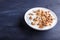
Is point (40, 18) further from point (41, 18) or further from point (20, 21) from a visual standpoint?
point (20, 21)

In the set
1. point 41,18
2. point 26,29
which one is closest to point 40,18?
point 41,18

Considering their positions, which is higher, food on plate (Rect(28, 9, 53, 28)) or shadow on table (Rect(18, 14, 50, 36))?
food on plate (Rect(28, 9, 53, 28))

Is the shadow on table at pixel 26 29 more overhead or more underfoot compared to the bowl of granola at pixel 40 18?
more underfoot

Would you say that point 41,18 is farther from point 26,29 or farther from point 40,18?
point 26,29

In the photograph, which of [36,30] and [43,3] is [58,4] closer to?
[43,3]

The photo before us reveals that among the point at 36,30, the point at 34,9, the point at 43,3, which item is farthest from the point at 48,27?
the point at 43,3

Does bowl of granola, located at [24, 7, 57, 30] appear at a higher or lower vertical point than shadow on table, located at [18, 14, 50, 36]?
higher

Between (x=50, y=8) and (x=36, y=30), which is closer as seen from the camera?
(x=36, y=30)

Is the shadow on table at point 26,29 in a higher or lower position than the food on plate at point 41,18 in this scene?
lower
